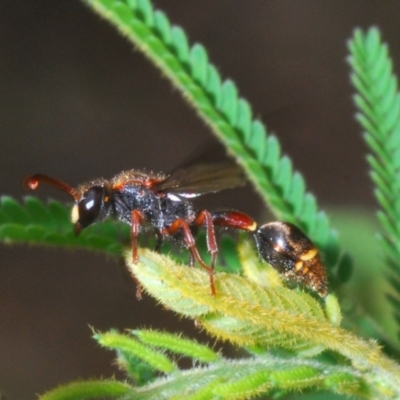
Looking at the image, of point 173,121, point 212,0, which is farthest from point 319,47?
point 173,121

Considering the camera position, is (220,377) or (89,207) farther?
(89,207)

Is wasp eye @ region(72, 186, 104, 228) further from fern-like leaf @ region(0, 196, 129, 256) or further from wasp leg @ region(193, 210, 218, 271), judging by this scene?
wasp leg @ region(193, 210, 218, 271)

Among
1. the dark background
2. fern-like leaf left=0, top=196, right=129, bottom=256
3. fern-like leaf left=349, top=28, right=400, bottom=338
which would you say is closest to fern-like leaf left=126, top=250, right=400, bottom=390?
fern-like leaf left=0, top=196, right=129, bottom=256

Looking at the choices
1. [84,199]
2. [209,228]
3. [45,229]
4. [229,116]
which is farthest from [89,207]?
[229,116]

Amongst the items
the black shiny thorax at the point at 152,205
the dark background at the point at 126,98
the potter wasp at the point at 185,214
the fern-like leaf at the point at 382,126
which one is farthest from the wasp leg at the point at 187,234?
the dark background at the point at 126,98

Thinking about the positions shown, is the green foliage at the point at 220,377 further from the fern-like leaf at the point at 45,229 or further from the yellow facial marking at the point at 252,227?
the yellow facial marking at the point at 252,227

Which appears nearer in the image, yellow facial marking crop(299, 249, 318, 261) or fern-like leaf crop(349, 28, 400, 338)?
yellow facial marking crop(299, 249, 318, 261)

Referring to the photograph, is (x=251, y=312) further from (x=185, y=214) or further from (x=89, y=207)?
(x=185, y=214)

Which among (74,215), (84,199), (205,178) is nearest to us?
(74,215)

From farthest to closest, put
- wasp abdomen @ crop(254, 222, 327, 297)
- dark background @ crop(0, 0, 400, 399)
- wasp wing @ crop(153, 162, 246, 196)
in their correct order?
1. dark background @ crop(0, 0, 400, 399)
2. wasp wing @ crop(153, 162, 246, 196)
3. wasp abdomen @ crop(254, 222, 327, 297)
